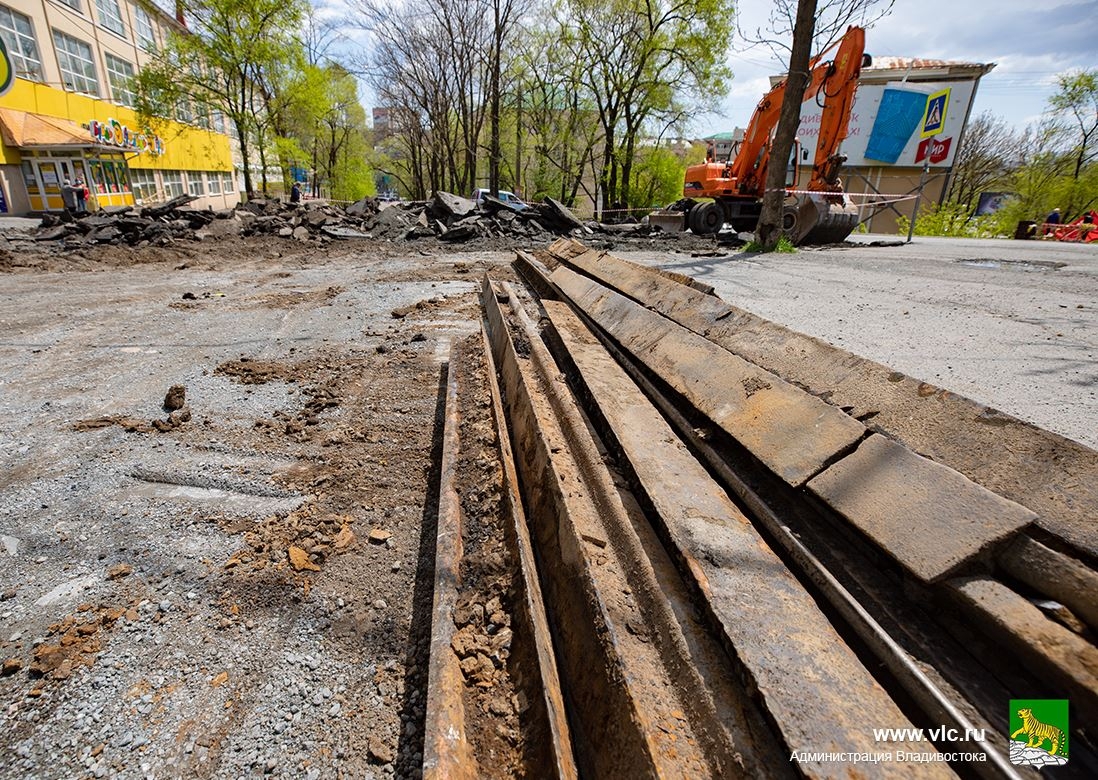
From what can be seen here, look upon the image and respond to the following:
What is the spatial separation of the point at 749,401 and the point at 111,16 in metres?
39.0

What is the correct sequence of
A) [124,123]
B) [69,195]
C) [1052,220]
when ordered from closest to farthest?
1. [69,195]
2. [1052,220]
3. [124,123]

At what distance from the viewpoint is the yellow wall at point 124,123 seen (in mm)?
19781

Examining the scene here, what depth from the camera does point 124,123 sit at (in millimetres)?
26000

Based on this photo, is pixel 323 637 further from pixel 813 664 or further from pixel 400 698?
pixel 813 664

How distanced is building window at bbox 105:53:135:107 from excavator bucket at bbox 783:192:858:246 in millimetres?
31942

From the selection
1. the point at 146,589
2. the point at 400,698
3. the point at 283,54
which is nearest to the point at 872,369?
the point at 400,698

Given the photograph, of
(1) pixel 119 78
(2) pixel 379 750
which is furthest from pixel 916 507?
(1) pixel 119 78

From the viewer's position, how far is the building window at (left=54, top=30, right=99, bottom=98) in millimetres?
21797

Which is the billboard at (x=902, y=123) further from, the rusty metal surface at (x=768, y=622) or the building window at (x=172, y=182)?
the building window at (x=172, y=182)

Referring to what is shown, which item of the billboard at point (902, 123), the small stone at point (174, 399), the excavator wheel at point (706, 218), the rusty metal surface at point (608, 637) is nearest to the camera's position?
the rusty metal surface at point (608, 637)

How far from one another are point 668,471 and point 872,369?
1111 millimetres

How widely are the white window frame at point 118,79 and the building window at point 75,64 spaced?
136cm

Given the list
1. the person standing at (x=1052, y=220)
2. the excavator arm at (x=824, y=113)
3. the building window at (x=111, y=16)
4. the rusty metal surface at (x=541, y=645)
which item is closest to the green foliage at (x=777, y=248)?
the excavator arm at (x=824, y=113)

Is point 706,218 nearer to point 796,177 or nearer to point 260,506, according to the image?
point 796,177
